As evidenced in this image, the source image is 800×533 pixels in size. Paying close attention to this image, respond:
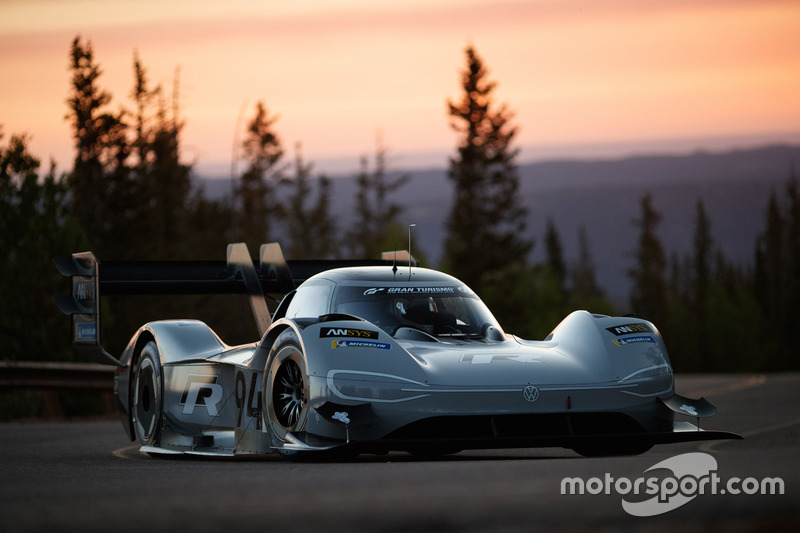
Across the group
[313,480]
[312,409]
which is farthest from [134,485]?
[312,409]

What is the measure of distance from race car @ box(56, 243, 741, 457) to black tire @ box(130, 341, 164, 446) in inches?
1.0

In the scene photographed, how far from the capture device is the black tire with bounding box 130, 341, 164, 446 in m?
11.4

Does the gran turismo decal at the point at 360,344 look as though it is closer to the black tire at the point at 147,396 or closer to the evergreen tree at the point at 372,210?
the black tire at the point at 147,396

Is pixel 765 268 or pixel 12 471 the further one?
pixel 765 268

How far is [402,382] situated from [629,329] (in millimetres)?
2197

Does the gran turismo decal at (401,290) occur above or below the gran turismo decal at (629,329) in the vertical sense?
above

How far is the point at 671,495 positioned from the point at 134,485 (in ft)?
9.75

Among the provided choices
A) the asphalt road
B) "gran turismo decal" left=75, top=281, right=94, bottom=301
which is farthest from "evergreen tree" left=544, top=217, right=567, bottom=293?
the asphalt road

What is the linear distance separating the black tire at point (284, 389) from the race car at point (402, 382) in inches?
0.4

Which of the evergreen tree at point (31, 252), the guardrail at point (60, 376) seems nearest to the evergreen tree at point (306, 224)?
the evergreen tree at point (31, 252)

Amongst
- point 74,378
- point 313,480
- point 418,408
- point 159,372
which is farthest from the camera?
point 74,378

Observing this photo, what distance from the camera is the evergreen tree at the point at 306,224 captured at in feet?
497

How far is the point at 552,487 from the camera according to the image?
19.7ft

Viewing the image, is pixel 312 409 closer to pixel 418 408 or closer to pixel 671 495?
pixel 418 408
